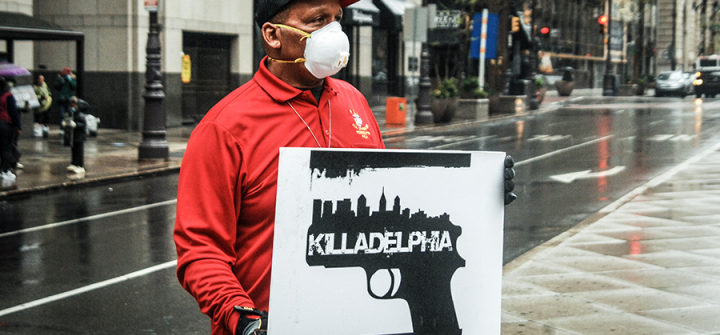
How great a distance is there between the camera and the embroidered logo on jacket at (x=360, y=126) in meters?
2.61

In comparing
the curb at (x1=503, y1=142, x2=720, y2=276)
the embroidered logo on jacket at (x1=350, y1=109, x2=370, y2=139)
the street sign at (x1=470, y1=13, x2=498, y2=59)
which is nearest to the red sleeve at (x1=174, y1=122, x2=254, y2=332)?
the embroidered logo on jacket at (x1=350, y1=109, x2=370, y2=139)

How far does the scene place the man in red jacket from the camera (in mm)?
2211

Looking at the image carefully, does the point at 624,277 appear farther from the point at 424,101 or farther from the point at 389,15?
the point at 389,15

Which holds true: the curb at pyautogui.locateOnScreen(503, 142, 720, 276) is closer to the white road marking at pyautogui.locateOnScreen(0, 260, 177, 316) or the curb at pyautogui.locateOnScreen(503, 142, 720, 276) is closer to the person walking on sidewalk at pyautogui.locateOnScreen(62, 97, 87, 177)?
the white road marking at pyautogui.locateOnScreen(0, 260, 177, 316)

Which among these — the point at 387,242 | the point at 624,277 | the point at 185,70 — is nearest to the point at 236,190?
the point at 387,242

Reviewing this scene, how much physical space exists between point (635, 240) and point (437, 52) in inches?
1717

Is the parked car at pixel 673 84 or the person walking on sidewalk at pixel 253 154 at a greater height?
the parked car at pixel 673 84

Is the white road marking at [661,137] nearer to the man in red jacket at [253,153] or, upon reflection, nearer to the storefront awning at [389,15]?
the storefront awning at [389,15]

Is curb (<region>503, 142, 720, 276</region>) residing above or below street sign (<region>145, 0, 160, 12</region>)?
below

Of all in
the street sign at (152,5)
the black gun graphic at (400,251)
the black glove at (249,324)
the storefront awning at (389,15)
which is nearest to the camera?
the black glove at (249,324)

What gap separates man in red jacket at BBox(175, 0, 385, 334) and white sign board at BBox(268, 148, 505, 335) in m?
0.17

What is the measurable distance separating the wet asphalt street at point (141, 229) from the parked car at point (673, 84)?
29.6 m

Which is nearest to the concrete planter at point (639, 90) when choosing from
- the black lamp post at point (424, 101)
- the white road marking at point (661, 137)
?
the black lamp post at point (424, 101)

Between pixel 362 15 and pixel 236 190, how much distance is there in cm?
3023
